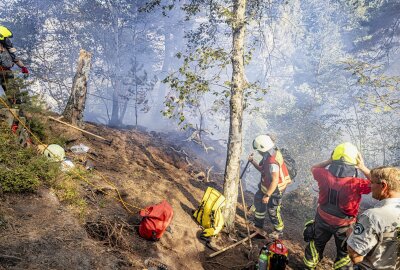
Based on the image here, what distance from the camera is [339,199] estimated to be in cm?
437

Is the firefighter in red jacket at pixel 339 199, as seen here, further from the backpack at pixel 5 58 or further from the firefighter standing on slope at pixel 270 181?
the backpack at pixel 5 58

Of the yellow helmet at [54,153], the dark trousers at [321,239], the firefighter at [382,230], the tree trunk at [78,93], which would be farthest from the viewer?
the tree trunk at [78,93]

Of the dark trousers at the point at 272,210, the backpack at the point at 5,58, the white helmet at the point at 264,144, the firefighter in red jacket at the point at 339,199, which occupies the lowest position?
the dark trousers at the point at 272,210

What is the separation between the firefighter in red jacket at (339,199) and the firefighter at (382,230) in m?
1.54

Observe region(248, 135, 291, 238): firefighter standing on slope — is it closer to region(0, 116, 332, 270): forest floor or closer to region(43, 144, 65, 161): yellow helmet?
region(0, 116, 332, 270): forest floor

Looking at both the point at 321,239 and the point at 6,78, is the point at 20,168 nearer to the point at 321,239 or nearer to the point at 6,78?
the point at 6,78

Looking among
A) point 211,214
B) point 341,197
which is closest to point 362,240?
point 341,197

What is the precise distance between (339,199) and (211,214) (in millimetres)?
2490

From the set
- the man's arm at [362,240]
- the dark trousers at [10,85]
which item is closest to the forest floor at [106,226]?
the dark trousers at [10,85]

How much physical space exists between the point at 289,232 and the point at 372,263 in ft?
16.9

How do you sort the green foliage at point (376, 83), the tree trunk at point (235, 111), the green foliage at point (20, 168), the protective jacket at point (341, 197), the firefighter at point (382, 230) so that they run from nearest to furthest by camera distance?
the firefighter at point (382, 230) < the green foliage at point (20, 168) < the protective jacket at point (341, 197) < the tree trunk at point (235, 111) < the green foliage at point (376, 83)

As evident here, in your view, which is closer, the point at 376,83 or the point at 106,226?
the point at 106,226

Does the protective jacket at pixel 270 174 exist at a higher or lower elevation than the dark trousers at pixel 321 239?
higher

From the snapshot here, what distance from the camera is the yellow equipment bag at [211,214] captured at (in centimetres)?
537
